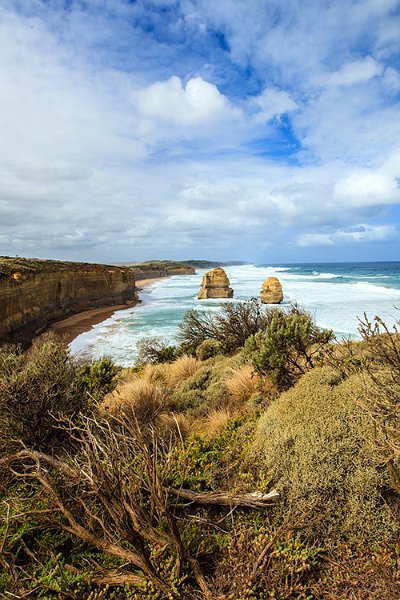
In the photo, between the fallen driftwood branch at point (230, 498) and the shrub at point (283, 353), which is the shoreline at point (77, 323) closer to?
the shrub at point (283, 353)

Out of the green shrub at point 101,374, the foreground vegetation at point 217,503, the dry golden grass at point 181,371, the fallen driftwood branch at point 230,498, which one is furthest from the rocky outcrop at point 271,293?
the fallen driftwood branch at point 230,498

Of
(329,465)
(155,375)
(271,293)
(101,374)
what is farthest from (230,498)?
(271,293)

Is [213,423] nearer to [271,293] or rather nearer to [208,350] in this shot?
[208,350]

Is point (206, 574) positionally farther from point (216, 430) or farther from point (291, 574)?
point (216, 430)

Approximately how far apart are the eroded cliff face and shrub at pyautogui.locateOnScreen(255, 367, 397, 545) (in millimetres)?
16568

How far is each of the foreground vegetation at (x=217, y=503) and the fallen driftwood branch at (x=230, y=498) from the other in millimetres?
12

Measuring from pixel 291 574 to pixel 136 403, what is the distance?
3.18 metres

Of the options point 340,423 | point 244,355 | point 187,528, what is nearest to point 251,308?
point 244,355

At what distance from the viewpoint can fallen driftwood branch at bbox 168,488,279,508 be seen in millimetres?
2975

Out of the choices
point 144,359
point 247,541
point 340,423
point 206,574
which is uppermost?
point 340,423

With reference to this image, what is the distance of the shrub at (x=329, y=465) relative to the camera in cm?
277

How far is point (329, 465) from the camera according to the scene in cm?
300

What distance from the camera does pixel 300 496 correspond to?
2.94 m

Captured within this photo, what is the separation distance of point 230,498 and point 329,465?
93 centimetres
